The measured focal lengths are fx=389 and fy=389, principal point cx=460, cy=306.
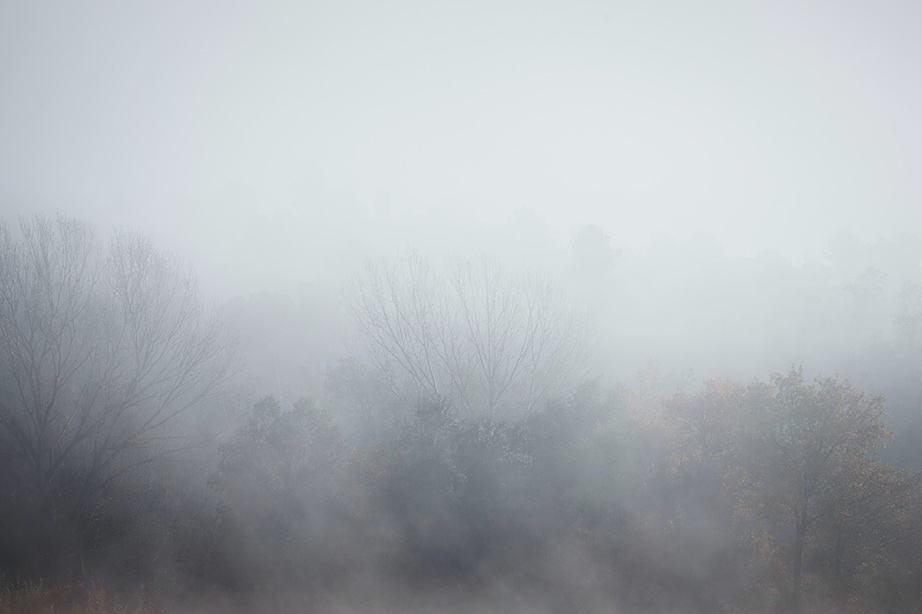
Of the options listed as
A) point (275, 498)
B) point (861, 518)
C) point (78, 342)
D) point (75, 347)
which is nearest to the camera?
point (861, 518)

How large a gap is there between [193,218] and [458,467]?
81051 mm

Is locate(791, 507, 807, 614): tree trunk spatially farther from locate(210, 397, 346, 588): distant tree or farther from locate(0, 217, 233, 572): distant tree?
Answer: locate(0, 217, 233, 572): distant tree

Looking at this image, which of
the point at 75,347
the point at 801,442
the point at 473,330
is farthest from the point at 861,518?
the point at 75,347

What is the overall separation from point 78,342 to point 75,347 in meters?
0.39

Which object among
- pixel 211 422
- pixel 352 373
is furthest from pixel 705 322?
pixel 211 422

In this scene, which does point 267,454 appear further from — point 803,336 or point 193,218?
point 193,218

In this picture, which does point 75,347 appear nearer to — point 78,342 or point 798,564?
point 78,342

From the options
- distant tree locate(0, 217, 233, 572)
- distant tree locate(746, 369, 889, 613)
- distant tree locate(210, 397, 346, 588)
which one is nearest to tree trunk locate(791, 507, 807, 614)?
distant tree locate(746, 369, 889, 613)

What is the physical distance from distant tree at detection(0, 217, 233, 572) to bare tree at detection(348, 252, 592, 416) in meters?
6.73

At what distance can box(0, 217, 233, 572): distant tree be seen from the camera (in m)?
12.2

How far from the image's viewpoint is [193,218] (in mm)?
73438

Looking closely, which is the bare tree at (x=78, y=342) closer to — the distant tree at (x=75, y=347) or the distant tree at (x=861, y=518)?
the distant tree at (x=75, y=347)

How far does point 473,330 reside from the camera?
18.1 m

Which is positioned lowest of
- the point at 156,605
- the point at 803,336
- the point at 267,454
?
the point at 156,605
